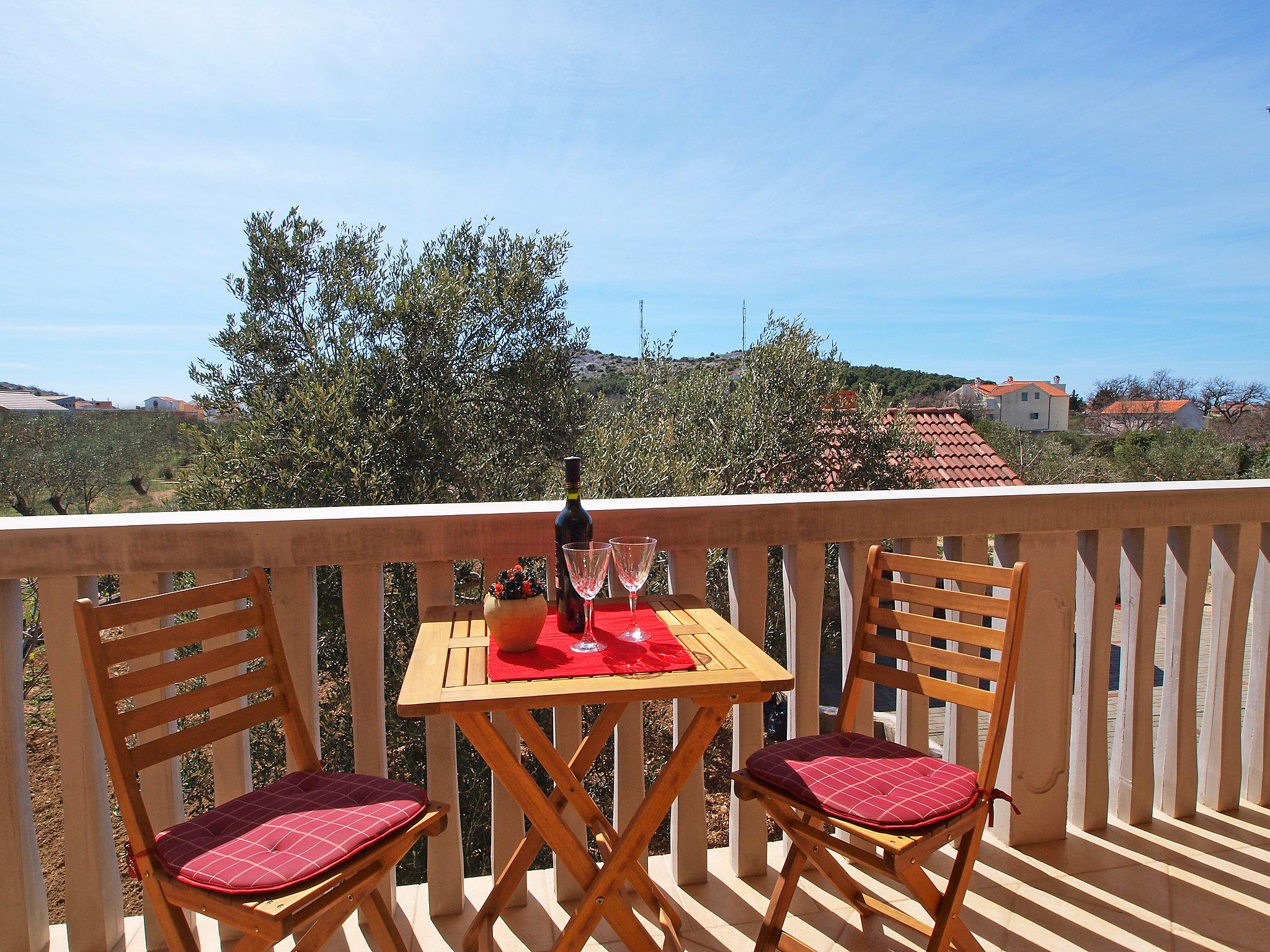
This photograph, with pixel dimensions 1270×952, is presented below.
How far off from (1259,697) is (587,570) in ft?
7.46

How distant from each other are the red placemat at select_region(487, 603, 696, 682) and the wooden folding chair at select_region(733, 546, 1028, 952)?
38cm

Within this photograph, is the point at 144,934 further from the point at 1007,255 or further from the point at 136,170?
the point at 1007,255

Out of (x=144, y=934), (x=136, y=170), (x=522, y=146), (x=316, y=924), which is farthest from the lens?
(x=522, y=146)

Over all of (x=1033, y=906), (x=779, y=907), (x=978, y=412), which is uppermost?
(x=978, y=412)

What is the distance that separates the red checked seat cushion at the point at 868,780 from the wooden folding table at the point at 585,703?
0.79 feet

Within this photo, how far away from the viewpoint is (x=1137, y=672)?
7.20ft

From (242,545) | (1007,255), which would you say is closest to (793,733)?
(242,545)

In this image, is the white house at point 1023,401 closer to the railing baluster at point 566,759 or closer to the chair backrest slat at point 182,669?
the railing baluster at point 566,759

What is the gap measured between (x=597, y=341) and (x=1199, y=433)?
18.2 metres

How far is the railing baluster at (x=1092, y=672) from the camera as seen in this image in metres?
2.10

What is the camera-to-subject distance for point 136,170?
13.3m

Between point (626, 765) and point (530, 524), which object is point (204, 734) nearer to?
point (530, 524)

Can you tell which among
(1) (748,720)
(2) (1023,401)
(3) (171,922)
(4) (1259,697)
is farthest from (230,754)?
(2) (1023,401)

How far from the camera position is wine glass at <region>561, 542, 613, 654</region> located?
138cm
